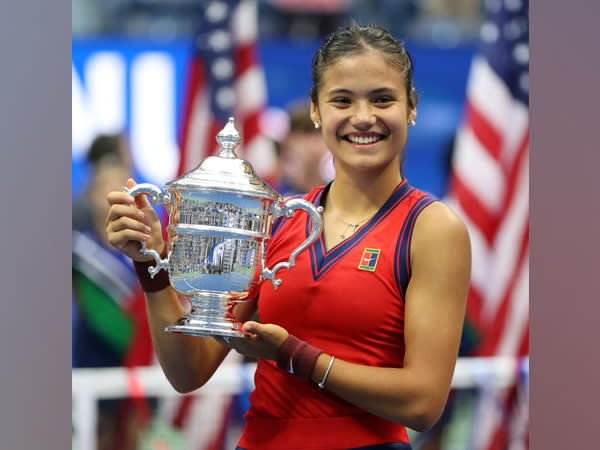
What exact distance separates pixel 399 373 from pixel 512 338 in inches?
82.2

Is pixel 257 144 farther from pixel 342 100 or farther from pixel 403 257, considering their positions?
pixel 403 257

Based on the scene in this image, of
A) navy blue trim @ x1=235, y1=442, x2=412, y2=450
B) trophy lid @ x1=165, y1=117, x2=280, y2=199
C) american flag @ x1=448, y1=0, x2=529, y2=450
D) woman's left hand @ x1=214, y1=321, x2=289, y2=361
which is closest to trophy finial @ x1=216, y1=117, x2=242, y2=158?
trophy lid @ x1=165, y1=117, x2=280, y2=199

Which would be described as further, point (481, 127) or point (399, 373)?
point (481, 127)

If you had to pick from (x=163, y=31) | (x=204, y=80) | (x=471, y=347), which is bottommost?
(x=471, y=347)

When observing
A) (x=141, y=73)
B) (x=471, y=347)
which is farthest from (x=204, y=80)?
(x=471, y=347)

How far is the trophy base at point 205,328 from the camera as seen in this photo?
1.30 meters

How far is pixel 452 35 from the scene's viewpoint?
306 cm

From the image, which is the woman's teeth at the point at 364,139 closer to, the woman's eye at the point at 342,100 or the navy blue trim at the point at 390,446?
the woman's eye at the point at 342,100

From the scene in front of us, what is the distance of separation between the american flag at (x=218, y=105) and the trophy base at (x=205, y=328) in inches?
65.8

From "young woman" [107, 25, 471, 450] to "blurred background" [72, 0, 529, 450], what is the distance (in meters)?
1.44
